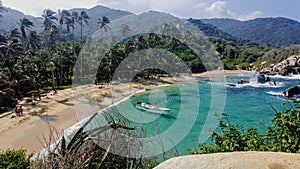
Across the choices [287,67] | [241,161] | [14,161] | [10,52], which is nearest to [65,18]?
[10,52]

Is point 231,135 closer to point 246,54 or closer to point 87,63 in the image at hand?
point 87,63

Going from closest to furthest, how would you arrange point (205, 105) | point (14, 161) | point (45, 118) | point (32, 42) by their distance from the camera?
point (14, 161) < point (45, 118) < point (205, 105) < point (32, 42)

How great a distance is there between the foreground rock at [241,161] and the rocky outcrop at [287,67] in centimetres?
6128

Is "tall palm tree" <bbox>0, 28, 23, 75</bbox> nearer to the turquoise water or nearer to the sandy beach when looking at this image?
the sandy beach

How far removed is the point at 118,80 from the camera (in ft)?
135

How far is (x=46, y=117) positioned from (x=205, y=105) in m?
17.5

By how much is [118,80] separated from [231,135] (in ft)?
120

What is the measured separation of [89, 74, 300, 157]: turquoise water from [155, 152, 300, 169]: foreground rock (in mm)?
13290

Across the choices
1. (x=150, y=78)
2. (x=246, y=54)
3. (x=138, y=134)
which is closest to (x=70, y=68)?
(x=150, y=78)

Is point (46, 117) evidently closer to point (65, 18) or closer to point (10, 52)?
point (10, 52)

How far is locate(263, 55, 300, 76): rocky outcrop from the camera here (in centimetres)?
5894

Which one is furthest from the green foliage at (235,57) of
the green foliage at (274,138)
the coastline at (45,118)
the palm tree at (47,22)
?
the green foliage at (274,138)

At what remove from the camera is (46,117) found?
994 inches

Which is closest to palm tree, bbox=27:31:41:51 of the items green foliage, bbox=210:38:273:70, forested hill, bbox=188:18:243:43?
green foliage, bbox=210:38:273:70
